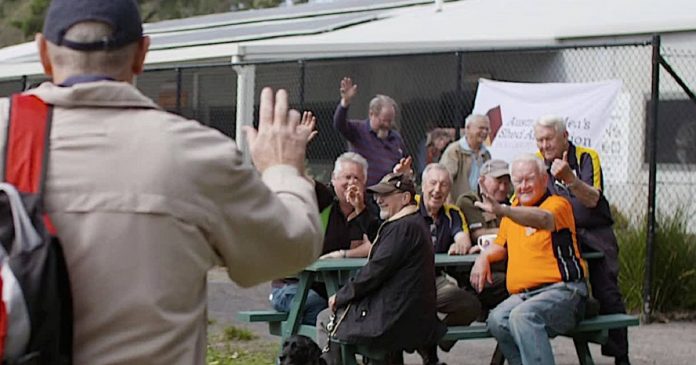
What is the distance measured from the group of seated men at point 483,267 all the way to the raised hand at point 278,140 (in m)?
4.33

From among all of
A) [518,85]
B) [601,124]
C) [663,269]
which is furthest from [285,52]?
[663,269]

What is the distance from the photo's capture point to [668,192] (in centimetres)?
1341

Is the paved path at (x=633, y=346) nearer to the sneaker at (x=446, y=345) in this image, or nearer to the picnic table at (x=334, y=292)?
the sneaker at (x=446, y=345)

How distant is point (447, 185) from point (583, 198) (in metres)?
1.05

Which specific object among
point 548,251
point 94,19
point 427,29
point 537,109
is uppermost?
point 427,29

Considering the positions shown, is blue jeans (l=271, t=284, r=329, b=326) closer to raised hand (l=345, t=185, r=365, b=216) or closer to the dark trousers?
raised hand (l=345, t=185, r=365, b=216)

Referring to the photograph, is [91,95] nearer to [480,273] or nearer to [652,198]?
[480,273]

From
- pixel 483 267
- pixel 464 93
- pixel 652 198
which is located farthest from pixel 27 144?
pixel 464 93

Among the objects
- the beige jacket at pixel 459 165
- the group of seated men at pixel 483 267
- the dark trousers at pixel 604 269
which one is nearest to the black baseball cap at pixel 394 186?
the group of seated men at pixel 483 267

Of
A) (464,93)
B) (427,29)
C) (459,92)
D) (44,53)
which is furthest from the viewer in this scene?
(427,29)

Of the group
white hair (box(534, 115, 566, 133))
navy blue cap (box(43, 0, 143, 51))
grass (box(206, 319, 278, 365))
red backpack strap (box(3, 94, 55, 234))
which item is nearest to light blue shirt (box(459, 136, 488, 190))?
grass (box(206, 319, 278, 365))

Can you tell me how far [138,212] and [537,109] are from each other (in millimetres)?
9910

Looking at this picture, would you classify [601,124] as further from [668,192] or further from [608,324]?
[608,324]

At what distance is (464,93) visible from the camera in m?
15.0
